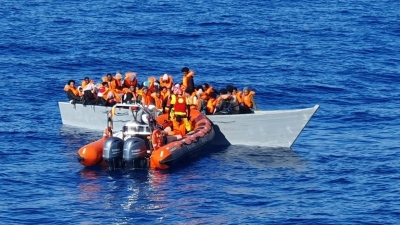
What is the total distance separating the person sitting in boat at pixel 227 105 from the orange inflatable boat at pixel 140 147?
11.3 ft

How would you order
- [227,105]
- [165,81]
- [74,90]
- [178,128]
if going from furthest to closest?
[165,81], [74,90], [227,105], [178,128]

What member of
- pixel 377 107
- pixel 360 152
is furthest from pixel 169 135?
pixel 377 107

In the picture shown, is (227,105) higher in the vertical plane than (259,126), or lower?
higher

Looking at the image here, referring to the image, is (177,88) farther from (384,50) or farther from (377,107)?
(384,50)

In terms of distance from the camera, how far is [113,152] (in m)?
43.2

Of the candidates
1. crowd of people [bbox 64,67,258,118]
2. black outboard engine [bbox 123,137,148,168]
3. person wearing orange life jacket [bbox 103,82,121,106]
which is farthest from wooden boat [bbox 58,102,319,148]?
black outboard engine [bbox 123,137,148,168]

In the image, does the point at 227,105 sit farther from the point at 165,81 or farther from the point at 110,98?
the point at 110,98

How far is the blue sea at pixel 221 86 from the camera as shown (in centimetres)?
3919

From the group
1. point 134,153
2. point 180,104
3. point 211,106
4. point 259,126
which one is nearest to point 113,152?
point 134,153

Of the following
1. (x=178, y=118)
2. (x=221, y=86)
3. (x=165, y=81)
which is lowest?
(x=221, y=86)

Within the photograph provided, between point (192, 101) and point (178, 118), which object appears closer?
point (178, 118)

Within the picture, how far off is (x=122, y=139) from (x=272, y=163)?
6.12m

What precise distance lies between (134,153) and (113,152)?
814 mm

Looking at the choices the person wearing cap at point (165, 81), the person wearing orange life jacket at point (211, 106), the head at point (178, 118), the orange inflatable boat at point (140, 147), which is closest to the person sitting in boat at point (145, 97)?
the person wearing cap at point (165, 81)
